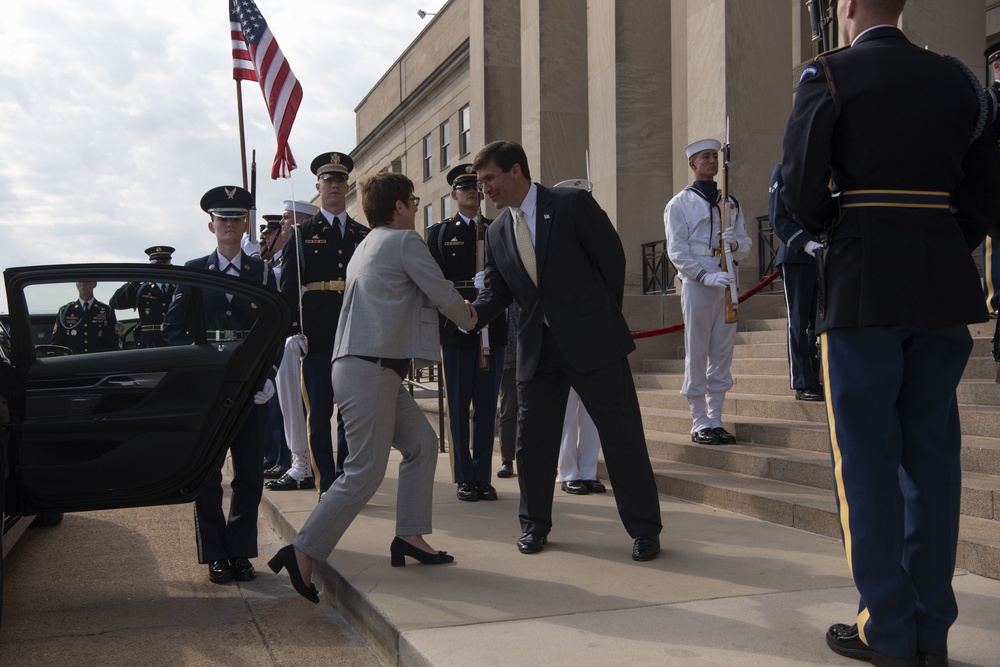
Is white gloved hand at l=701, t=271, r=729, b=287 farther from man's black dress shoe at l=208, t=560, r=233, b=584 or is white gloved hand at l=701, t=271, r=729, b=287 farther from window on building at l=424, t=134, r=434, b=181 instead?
window on building at l=424, t=134, r=434, b=181

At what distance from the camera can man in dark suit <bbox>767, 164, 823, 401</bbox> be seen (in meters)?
7.18

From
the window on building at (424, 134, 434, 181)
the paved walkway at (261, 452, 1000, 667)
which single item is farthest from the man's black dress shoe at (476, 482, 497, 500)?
the window on building at (424, 134, 434, 181)

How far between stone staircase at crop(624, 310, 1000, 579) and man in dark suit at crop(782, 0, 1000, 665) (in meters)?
1.36

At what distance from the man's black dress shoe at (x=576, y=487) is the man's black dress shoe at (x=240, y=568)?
2.62m

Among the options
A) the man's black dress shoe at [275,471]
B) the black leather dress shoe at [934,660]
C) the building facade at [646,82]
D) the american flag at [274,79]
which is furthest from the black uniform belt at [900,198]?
the man's black dress shoe at [275,471]

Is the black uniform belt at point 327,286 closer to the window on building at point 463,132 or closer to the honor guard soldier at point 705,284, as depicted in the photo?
the honor guard soldier at point 705,284

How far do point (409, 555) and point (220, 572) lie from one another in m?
1.09

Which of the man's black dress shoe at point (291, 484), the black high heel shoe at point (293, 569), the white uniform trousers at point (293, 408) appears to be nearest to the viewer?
the black high heel shoe at point (293, 569)

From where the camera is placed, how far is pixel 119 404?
4.82m

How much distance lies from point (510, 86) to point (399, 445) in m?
14.6

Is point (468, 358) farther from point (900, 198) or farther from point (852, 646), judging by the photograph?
point (900, 198)

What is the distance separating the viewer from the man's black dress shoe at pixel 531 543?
17.4 feet

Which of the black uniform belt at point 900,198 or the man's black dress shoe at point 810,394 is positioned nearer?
the black uniform belt at point 900,198

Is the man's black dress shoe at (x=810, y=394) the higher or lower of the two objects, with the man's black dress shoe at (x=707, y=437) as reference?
higher
